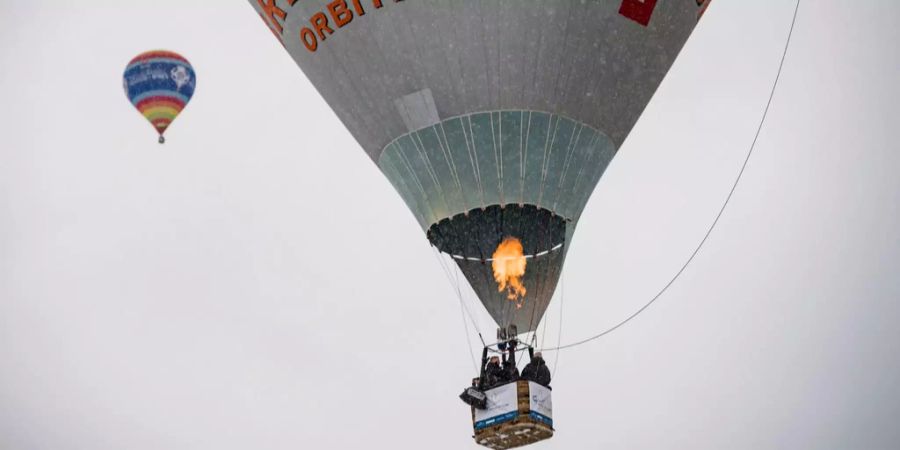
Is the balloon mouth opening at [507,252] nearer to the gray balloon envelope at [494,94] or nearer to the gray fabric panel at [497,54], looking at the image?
the gray balloon envelope at [494,94]

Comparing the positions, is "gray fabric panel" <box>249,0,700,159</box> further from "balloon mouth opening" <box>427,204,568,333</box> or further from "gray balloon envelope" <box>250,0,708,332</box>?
"balloon mouth opening" <box>427,204,568,333</box>

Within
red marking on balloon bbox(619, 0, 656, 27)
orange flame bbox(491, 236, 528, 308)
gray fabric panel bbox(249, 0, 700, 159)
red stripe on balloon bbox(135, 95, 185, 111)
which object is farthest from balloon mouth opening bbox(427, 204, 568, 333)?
red stripe on balloon bbox(135, 95, 185, 111)

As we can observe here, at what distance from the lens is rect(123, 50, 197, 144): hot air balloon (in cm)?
2194

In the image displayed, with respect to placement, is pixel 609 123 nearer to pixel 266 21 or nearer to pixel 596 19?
pixel 596 19

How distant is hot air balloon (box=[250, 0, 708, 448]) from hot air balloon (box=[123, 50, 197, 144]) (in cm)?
543

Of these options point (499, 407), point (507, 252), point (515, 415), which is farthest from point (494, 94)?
point (515, 415)

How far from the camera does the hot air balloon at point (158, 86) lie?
21938 mm

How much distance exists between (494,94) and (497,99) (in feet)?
0.22

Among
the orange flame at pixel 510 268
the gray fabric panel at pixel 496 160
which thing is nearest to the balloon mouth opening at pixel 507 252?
the orange flame at pixel 510 268

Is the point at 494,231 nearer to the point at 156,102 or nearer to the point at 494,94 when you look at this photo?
the point at 494,94

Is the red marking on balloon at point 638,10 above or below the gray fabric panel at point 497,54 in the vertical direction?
above

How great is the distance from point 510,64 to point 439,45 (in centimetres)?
84

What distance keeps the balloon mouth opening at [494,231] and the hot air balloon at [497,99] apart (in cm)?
1

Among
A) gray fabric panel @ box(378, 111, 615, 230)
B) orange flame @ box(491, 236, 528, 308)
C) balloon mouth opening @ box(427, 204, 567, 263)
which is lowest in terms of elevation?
orange flame @ box(491, 236, 528, 308)
